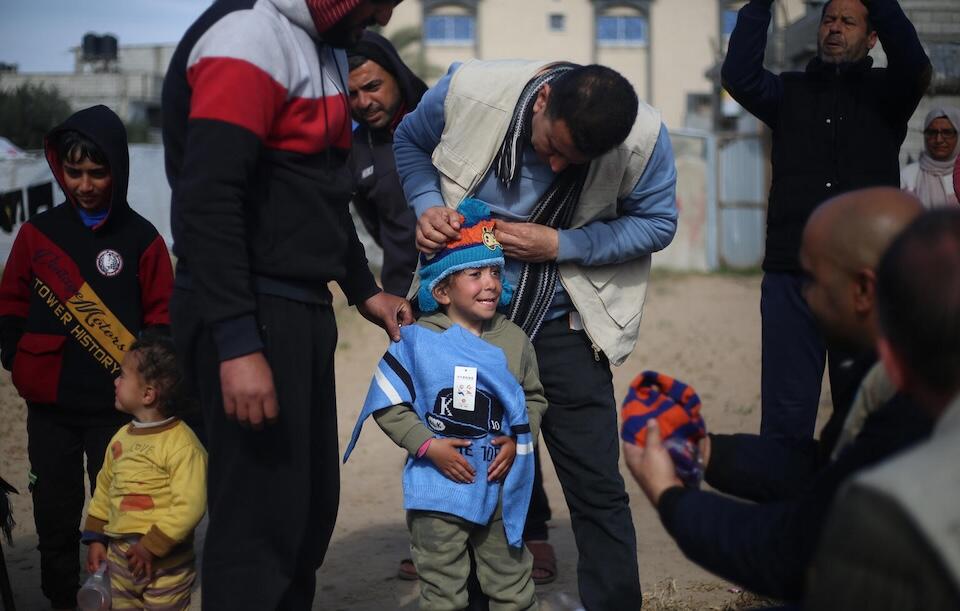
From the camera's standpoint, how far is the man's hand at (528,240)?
11.3 feet

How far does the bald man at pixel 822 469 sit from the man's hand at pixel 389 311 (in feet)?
4.32

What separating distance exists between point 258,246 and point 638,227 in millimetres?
1491

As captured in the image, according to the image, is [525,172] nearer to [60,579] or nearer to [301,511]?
A: [301,511]

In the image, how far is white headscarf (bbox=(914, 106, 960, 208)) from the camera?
6547 millimetres

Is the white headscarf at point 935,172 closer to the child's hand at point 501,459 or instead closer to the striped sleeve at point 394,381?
the child's hand at point 501,459

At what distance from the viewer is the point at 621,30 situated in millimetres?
37688

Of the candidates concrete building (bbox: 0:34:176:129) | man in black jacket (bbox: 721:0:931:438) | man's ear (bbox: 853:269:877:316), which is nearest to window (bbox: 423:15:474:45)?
concrete building (bbox: 0:34:176:129)

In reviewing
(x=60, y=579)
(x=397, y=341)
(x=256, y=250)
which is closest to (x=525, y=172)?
(x=397, y=341)

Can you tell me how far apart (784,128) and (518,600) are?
7.32 ft

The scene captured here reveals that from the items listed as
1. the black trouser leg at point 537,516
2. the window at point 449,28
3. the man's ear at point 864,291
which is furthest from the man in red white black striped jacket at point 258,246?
the window at point 449,28

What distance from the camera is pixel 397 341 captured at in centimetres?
345

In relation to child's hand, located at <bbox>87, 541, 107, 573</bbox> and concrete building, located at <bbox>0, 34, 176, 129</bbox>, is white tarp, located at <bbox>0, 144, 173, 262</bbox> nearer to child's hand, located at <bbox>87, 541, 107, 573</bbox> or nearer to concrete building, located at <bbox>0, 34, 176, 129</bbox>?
child's hand, located at <bbox>87, 541, 107, 573</bbox>

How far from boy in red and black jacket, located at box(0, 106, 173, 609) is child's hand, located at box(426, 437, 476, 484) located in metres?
1.48

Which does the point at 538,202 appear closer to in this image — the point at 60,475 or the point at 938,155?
the point at 60,475
